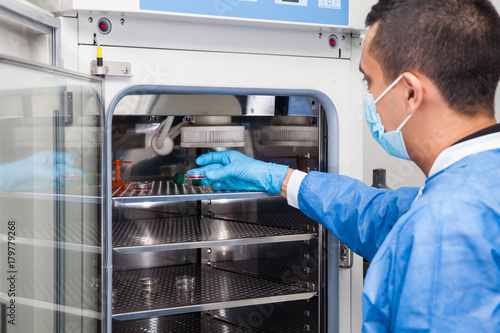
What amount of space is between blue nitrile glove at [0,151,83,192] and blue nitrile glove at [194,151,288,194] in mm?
532

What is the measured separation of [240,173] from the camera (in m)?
1.80

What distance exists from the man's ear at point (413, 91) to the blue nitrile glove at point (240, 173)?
2.24 ft

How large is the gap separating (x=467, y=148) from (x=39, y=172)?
3.29 feet

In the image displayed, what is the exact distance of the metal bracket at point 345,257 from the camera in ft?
6.01

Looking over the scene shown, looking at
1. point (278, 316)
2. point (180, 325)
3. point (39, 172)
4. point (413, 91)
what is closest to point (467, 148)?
point (413, 91)

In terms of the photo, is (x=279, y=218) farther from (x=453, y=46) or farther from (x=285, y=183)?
(x=453, y=46)

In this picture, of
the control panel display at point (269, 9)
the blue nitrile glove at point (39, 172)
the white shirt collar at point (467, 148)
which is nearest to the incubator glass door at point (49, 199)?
the blue nitrile glove at point (39, 172)

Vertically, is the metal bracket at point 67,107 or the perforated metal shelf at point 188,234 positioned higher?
the metal bracket at point 67,107

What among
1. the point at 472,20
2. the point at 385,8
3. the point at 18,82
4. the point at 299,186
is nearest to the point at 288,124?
the point at 299,186

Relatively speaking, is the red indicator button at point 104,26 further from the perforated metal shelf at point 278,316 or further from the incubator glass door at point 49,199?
the perforated metal shelf at point 278,316

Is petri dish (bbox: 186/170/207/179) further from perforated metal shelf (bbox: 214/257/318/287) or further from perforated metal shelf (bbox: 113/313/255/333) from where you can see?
perforated metal shelf (bbox: 113/313/255/333)

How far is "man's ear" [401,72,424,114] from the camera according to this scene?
3.60ft

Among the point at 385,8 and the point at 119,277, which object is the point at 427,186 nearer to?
the point at 385,8

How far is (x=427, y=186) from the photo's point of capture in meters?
1.09
